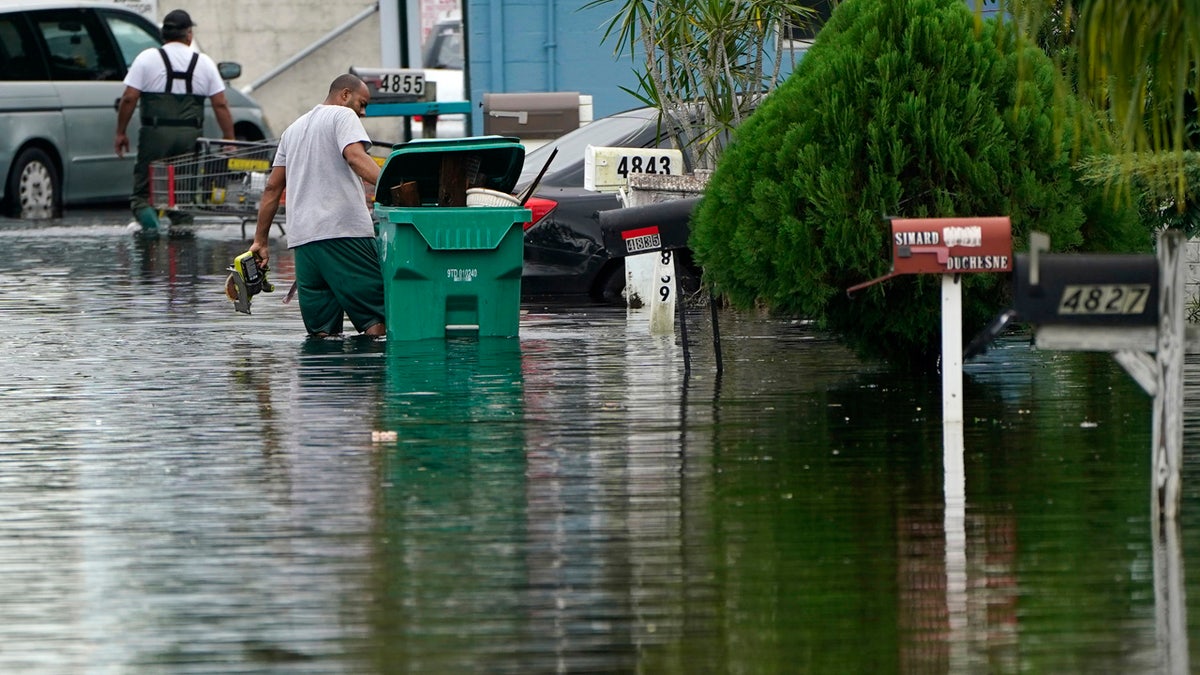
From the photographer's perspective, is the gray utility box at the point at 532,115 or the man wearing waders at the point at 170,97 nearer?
the gray utility box at the point at 532,115

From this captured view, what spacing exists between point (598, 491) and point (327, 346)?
5422 millimetres

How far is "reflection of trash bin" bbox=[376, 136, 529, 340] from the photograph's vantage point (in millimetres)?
13453

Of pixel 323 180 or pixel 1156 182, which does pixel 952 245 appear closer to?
pixel 1156 182

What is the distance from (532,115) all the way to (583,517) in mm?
13824

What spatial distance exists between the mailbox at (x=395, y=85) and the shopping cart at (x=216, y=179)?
4.20 ft

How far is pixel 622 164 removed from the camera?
14.7 m

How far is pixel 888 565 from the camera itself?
272 inches

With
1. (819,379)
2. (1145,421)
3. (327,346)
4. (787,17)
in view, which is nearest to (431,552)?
(1145,421)

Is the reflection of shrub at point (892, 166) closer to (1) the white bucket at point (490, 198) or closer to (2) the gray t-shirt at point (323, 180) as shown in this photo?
(1) the white bucket at point (490, 198)

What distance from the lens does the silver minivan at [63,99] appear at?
24.4 metres

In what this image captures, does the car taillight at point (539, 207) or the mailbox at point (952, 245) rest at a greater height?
the car taillight at point (539, 207)

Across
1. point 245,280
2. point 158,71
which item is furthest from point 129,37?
point 245,280

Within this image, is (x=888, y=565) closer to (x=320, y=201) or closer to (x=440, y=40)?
(x=320, y=201)

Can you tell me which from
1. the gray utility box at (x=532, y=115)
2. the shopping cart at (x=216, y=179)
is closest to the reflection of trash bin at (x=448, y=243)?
the gray utility box at (x=532, y=115)
